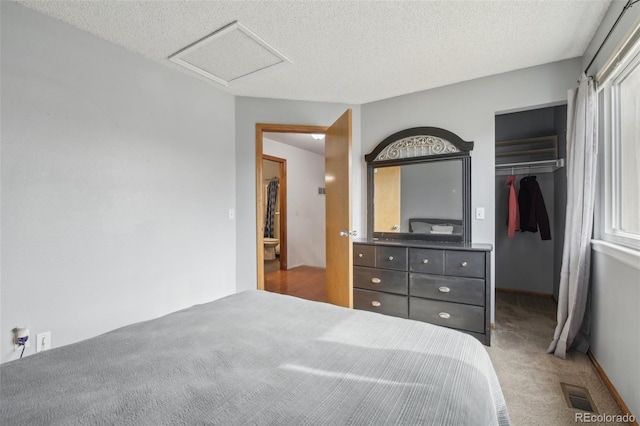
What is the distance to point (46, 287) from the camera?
180 cm

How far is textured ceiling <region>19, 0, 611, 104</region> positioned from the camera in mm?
1749

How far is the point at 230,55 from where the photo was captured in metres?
2.30

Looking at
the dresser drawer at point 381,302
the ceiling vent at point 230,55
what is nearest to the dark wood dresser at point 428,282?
the dresser drawer at point 381,302

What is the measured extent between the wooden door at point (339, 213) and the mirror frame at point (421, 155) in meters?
0.48

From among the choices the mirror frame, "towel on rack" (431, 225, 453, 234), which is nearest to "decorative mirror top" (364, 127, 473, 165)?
the mirror frame

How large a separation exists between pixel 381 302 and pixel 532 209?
Answer: 7.35 ft

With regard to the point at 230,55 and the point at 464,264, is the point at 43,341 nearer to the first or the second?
the point at 230,55

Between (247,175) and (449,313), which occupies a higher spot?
(247,175)

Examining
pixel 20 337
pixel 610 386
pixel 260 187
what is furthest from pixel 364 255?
pixel 20 337

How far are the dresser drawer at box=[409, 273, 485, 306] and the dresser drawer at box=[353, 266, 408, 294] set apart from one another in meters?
0.09

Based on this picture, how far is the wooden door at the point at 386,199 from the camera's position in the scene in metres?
3.10

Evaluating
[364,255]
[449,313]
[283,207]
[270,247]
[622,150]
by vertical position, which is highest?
[622,150]

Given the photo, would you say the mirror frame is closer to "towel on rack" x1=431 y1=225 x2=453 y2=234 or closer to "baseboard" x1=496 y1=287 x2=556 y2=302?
"towel on rack" x1=431 y1=225 x2=453 y2=234

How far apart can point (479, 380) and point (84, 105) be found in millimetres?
2744
